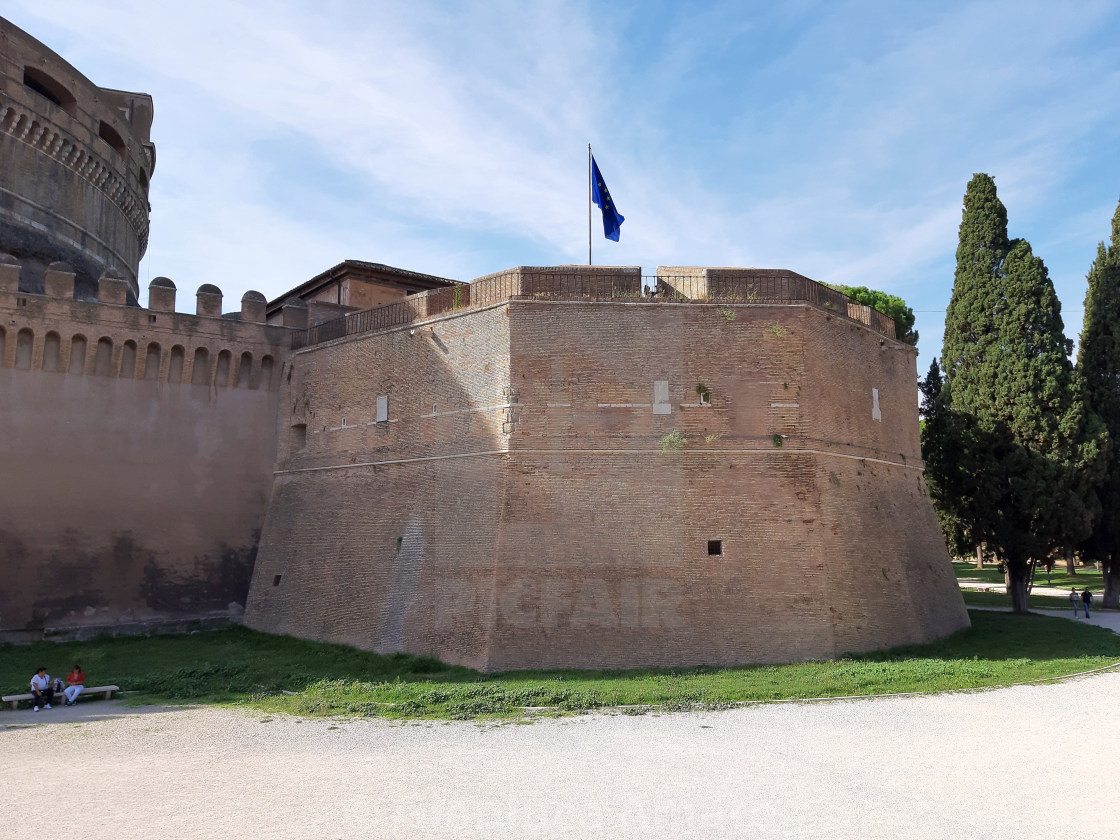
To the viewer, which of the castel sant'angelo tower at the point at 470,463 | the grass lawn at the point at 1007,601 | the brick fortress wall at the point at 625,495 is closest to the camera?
the brick fortress wall at the point at 625,495

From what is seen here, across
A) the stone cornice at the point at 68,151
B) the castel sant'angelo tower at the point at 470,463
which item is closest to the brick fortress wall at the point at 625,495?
the castel sant'angelo tower at the point at 470,463

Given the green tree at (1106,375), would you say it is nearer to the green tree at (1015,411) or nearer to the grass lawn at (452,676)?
the green tree at (1015,411)

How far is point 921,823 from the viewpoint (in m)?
7.44

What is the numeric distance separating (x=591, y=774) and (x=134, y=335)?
14846 mm

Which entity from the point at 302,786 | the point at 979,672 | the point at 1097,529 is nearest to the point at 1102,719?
the point at 979,672

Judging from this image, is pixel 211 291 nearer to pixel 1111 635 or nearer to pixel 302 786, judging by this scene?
pixel 302 786

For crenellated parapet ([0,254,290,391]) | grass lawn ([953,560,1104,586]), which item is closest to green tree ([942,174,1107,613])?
grass lawn ([953,560,1104,586])

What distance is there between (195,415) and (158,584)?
12.3 feet

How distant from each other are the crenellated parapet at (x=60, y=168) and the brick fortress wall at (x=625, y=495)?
33.8 ft

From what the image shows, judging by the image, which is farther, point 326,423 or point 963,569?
point 963,569

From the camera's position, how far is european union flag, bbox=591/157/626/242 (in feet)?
62.1

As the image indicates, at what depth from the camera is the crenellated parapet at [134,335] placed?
18062 mm

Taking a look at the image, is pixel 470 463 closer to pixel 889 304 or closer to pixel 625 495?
pixel 625 495

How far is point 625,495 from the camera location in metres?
15.2
